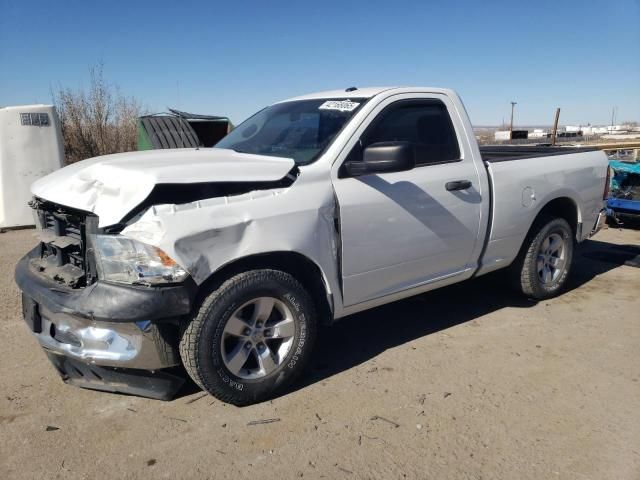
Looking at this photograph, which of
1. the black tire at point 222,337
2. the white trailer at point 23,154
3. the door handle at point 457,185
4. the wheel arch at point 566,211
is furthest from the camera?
the white trailer at point 23,154

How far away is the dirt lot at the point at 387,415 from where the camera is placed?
2.70 m

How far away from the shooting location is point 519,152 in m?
5.87

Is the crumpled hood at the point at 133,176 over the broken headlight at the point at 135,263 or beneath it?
over

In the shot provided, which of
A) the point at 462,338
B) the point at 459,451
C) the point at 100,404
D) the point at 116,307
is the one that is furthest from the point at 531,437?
the point at 100,404

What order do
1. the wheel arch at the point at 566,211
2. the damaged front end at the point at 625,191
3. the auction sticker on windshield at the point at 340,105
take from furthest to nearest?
the damaged front end at the point at 625,191
the wheel arch at the point at 566,211
the auction sticker on windshield at the point at 340,105

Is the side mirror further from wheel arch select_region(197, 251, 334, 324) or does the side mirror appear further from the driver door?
wheel arch select_region(197, 251, 334, 324)

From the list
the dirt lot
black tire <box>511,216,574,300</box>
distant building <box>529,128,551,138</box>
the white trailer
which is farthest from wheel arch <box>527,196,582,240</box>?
distant building <box>529,128,551,138</box>

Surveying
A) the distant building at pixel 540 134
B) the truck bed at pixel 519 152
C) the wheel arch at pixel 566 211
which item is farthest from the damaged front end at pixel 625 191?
the distant building at pixel 540 134

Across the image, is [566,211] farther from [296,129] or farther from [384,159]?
[296,129]

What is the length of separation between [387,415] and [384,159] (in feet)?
5.10

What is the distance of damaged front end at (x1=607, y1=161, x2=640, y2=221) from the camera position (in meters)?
8.33

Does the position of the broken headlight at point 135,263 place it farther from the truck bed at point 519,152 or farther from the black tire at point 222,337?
the truck bed at point 519,152

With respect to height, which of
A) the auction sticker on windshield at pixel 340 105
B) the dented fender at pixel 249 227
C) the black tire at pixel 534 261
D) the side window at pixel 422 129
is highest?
the auction sticker on windshield at pixel 340 105

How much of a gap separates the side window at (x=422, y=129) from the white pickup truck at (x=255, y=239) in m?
0.01
